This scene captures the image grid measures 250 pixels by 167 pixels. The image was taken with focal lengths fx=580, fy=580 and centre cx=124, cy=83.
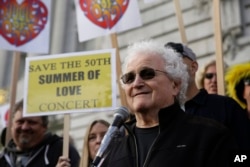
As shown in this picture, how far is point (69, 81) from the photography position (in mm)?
4074

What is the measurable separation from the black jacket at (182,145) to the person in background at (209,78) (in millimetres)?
1740

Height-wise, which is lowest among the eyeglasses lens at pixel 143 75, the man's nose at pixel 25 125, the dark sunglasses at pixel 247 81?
the eyeglasses lens at pixel 143 75

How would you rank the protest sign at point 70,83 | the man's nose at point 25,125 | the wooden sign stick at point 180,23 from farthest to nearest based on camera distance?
the wooden sign stick at point 180,23
the man's nose at point 25,125
the protest sign at point 70,83

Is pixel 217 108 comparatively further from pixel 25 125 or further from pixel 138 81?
pixel 25 125

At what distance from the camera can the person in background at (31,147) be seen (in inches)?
170

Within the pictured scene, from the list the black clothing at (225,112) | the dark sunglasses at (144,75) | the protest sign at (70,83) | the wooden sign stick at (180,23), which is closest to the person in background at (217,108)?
the black clothing at (225,112)

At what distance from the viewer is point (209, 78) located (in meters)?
4.47

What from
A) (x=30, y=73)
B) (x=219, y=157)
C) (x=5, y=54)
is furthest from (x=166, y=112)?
(x=5, y=54)

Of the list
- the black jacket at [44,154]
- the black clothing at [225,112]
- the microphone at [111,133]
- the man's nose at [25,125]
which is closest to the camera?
the microphone at [111,133]

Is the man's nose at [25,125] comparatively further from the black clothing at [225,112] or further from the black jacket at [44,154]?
the black clothing at [225,112]

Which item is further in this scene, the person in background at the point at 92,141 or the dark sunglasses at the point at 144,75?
the person in background at the point at 92,141

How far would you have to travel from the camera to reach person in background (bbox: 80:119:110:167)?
404 centimetres

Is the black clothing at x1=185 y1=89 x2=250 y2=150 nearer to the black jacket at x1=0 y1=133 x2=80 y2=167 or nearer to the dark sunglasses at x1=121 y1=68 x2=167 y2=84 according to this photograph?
the dark sunglasses at x1=121 y1=68 x2=167 y2=84

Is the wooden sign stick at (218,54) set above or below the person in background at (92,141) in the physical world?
above
